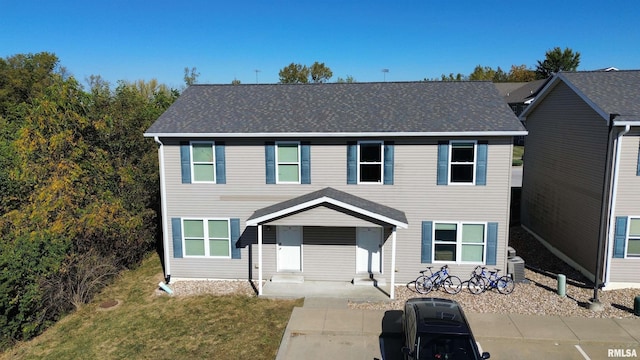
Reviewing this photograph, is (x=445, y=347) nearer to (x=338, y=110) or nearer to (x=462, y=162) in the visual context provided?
(x=462, y=162)

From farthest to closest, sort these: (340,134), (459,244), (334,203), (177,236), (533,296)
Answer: (177,236) < (459,244) < (340,134) < (533,296) < (334,203)

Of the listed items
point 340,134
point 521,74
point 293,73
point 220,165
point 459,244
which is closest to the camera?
point 340,134

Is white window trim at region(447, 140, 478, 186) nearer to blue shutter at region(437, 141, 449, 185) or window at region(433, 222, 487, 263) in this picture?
blue shutter at region(437, 141, 449, 185)

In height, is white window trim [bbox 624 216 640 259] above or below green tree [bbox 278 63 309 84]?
below

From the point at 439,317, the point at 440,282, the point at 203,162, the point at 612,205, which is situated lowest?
the point at 440,282

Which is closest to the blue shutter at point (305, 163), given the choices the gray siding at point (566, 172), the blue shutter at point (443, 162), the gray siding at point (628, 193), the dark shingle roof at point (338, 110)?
the dark shingle roof at point (338, 110)

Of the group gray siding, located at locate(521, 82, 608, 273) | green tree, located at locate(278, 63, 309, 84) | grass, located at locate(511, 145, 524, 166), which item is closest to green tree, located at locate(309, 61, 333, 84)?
green tree, located at locate(278, 63, 309, 84)

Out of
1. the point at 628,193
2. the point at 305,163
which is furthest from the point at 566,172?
the point at 305,163

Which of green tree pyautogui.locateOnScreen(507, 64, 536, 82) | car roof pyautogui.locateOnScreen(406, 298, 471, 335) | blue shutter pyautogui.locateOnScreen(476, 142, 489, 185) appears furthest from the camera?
green tree pyautogui.locateOnScreen(507, 64, 536, 82)
